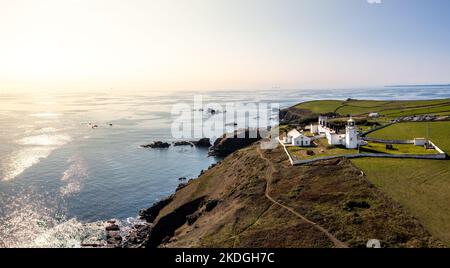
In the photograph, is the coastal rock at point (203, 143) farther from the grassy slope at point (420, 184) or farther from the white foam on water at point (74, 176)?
the grassy slope at point (420, 184)

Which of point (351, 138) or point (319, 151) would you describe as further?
point (351, 138)

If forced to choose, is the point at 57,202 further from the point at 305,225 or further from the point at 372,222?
the point at 372,222

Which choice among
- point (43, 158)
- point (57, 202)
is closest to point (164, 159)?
point (43, 158)

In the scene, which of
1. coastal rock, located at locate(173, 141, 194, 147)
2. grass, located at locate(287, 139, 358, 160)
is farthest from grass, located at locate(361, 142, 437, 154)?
coastal rock, located at locate(173, 141, 194, 147)

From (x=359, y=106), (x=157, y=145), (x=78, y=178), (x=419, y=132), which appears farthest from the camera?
(x=359, y=106)

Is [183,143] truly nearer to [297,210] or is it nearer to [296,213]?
[297,210]

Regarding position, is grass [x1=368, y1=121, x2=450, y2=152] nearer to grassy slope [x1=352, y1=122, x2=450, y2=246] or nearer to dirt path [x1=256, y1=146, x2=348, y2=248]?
grassy slope [x1=352, y1=122, x2=450, y2=246]

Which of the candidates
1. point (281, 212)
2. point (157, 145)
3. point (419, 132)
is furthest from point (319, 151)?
point (157, 145)
